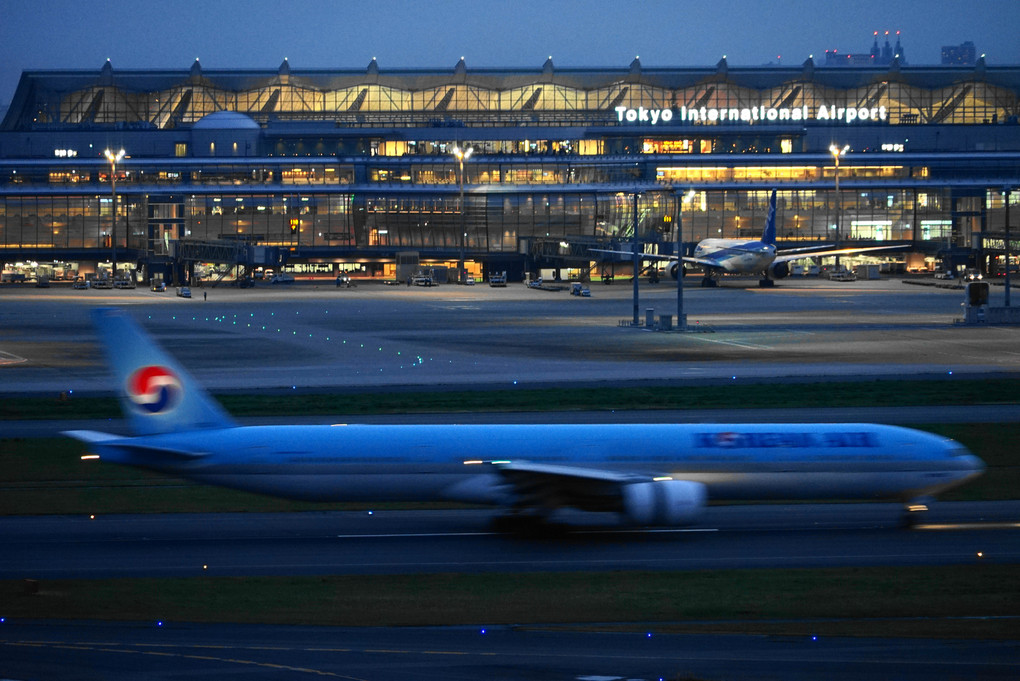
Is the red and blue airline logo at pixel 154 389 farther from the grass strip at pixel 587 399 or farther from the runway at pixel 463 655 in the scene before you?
the grass strip at pixel 587 399

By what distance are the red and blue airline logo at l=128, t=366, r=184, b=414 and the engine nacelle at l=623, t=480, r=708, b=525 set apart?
1181 cm

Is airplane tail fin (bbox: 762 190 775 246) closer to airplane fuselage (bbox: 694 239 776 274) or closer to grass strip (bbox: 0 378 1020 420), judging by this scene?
airplane fuselage (bbox: 694 239 776 274)

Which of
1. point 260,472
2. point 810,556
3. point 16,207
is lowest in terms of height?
point 810,556

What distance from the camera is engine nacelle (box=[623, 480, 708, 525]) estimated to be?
2959 cm

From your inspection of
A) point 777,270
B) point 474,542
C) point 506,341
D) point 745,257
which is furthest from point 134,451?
point 777,270

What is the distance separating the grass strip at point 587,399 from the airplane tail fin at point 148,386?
1887 centimetres

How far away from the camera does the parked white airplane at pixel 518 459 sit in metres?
30.2

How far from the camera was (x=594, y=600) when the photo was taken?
25.7m

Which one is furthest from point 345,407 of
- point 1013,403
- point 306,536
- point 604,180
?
point 604,180

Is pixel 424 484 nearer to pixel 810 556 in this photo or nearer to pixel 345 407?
pixel 810 556

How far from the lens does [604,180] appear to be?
644ft

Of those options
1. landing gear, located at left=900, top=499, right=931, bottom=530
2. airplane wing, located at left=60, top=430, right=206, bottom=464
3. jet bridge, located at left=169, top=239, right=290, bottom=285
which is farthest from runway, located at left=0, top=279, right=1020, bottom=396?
jet bridge, located at left=169, top=239, right=290, bottom=285

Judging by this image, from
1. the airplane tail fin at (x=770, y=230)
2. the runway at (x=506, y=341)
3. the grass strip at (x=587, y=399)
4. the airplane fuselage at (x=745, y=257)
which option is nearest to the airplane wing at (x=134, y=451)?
the grass strip at (x=587, y=399)

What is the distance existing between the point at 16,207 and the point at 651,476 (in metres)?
178
